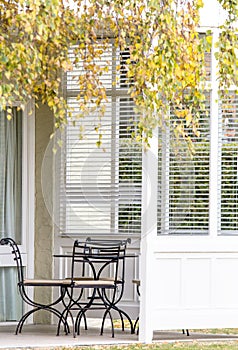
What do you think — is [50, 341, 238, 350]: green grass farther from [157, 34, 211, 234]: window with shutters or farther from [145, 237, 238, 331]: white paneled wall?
[157, 34, 211, 234]: window with shutters

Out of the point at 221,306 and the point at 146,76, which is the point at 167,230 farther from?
the point at 146,76

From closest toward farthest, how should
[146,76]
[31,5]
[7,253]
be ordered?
[31,5]
[146,76]
[7,253]

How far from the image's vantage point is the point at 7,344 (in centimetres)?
884

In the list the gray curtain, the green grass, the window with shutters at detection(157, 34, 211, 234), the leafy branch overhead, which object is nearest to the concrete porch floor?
the green grass

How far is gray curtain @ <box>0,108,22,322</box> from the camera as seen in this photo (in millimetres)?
10281

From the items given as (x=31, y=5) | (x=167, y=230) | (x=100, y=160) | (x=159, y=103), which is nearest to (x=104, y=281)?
(x=167, y=230)

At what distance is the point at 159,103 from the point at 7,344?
8.63 ft

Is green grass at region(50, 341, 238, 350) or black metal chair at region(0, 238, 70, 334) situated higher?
black metal chair at region(0, 238, 70, 334)

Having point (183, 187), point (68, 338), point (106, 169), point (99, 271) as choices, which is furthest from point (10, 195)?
point (183, 187)

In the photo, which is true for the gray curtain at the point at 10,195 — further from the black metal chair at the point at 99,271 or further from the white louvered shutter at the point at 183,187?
the white louvered shutter at the point at 183,187

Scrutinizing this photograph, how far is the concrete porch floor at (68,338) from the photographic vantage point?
29.1 ft

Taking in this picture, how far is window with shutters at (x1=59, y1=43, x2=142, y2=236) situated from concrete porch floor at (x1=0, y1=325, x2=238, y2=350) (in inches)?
43.1

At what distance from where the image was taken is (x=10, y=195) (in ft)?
34.0

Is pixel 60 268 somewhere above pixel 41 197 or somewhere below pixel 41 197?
below
